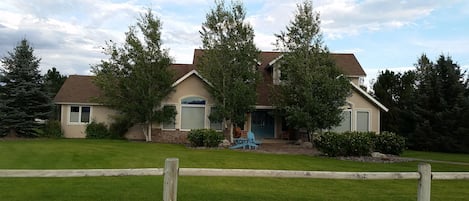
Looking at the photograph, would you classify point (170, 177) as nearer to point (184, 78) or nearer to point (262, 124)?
point (184, 78)

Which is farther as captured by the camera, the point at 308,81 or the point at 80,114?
the point at 80,114

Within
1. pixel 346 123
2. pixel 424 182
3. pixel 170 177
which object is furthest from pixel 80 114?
pixel 424 182

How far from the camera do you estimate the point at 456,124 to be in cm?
2705

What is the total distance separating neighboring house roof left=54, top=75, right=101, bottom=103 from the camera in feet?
94.1

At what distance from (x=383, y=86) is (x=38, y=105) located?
23.5 metres

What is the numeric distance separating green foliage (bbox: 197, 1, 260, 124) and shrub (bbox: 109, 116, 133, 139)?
5.91 meters

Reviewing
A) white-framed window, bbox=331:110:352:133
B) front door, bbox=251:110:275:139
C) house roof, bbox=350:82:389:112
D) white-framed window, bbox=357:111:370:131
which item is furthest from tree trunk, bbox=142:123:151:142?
white-framed window, bbox=357:111:370:131

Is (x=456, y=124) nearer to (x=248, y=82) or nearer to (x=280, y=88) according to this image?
(x=280, y=88)

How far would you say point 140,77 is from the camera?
1016 inches

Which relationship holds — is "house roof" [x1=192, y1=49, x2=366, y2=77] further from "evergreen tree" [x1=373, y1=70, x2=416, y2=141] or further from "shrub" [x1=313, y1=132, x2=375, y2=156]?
"shrub" [x1=313, y1=132, x2=375, y2=156]

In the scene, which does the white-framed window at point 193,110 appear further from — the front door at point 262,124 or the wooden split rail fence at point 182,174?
the wooden split rail fence at point 182,174

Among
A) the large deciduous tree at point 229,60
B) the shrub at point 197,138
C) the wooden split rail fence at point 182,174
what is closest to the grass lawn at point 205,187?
A: the wooden split rail fence at point 182,174

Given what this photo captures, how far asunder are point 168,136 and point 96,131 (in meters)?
4.58

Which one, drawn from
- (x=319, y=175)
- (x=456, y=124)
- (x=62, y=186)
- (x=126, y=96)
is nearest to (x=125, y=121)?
(x=126, y=96)
